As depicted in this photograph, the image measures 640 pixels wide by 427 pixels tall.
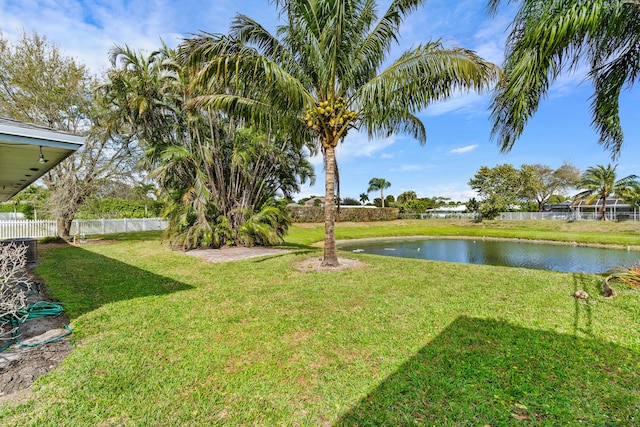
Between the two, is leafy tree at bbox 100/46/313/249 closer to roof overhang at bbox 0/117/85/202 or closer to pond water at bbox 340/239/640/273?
roof overhang at bbox 0/117/85/202

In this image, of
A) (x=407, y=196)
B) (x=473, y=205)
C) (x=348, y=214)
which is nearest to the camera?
(x=348, y=214)

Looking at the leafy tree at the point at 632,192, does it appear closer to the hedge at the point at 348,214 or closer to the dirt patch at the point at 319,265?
the hedge at the point at 348,214

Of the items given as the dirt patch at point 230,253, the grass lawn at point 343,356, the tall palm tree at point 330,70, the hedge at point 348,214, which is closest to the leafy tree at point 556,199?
the hedge at point 348,214

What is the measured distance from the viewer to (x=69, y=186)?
11.9 metres

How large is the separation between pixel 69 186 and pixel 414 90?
552 inches

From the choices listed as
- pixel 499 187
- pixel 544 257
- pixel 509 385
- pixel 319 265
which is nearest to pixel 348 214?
pixel 544 257

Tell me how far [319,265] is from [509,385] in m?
4.99

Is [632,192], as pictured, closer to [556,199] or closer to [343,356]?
[556,199]

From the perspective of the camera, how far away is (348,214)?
30.2 m

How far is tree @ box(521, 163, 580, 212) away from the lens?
119 ft

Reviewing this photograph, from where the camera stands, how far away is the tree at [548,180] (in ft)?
119

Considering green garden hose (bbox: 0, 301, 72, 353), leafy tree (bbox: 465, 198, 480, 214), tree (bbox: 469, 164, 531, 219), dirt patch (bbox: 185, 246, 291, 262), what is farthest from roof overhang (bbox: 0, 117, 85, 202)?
leafy tree (bbox: 465, 198, 480, 214)

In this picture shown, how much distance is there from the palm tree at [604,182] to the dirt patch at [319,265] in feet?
103

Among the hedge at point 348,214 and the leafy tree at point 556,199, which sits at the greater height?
the leafy tree at point 556,199
